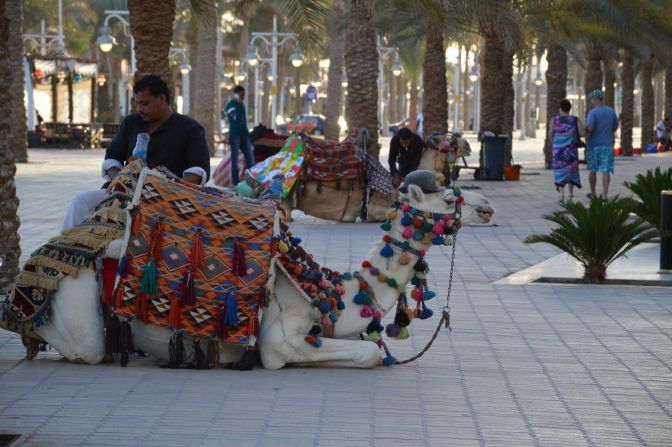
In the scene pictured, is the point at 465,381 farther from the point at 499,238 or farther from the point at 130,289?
the point at 499,238

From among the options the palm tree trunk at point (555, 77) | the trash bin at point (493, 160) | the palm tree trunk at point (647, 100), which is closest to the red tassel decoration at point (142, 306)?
the trash bin at point (493, 160)

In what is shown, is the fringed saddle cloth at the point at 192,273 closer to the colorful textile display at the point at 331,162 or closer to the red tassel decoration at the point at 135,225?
the red tassel decoration at the point at 135,225

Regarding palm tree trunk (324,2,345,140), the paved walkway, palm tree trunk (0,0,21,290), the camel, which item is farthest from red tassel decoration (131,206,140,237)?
palm tree trunk (324,2,345,140)

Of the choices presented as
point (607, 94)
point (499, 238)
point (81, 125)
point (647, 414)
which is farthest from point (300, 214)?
point (81, 125)

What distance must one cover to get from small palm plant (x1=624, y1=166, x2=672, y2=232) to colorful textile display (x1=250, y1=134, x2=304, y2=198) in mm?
4134

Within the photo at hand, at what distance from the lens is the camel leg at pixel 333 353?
7457mm

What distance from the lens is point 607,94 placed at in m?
43.5

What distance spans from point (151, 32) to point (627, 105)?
30073mm

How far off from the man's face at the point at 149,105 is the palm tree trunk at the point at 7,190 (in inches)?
99.4

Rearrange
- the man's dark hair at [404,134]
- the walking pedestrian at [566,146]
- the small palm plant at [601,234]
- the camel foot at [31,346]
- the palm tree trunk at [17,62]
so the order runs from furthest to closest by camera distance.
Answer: the palm tree trunk at [17,62] → the walking pedestrian at [566,146] → the man's dark hair at [404,134] → the small palm plant at [601,234] → the camel foot at [31,346]

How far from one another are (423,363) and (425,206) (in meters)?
1.09

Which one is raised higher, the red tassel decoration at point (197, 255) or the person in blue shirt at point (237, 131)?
the person in blue shirt at point (237, 131)

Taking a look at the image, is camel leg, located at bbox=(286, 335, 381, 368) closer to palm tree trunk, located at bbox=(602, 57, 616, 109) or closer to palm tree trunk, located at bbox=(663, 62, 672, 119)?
palm tree trunk, located at bbox=(602, 57, 616, 109)

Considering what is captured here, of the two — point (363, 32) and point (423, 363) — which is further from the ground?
point (363, 32)
